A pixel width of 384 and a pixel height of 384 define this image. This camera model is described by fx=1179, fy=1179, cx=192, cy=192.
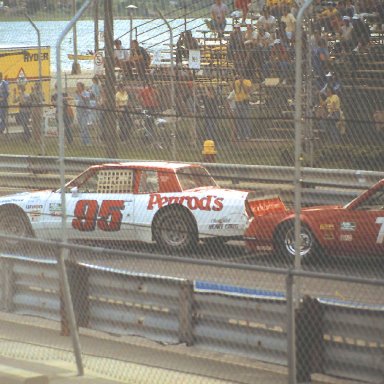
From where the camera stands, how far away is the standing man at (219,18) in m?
12.7

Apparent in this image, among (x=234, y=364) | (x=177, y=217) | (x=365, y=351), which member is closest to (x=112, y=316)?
(x=234, y=364)

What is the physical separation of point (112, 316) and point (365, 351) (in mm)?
2226

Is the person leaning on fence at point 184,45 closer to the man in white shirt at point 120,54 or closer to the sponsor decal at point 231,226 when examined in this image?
the man in white shirt at point 120,54

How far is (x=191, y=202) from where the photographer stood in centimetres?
1373

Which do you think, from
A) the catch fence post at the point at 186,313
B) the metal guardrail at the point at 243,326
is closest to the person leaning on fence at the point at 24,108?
the catch fence post at the point at 186,313

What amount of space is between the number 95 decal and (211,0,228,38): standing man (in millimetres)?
2510

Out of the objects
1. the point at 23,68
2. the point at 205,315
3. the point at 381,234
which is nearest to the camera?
the point at 205,315

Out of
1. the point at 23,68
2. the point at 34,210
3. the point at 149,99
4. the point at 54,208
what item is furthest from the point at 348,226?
the point at 23,68

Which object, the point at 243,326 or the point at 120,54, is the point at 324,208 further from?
the point at 243,326

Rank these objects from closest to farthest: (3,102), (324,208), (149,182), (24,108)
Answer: (324,208)
(149,182)
(24,108)
(3,102)

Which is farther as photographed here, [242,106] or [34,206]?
[34,206]

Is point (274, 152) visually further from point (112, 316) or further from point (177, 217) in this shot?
point (112, 316)

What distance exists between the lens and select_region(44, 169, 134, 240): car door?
13.7 m

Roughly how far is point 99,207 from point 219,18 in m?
2.89
